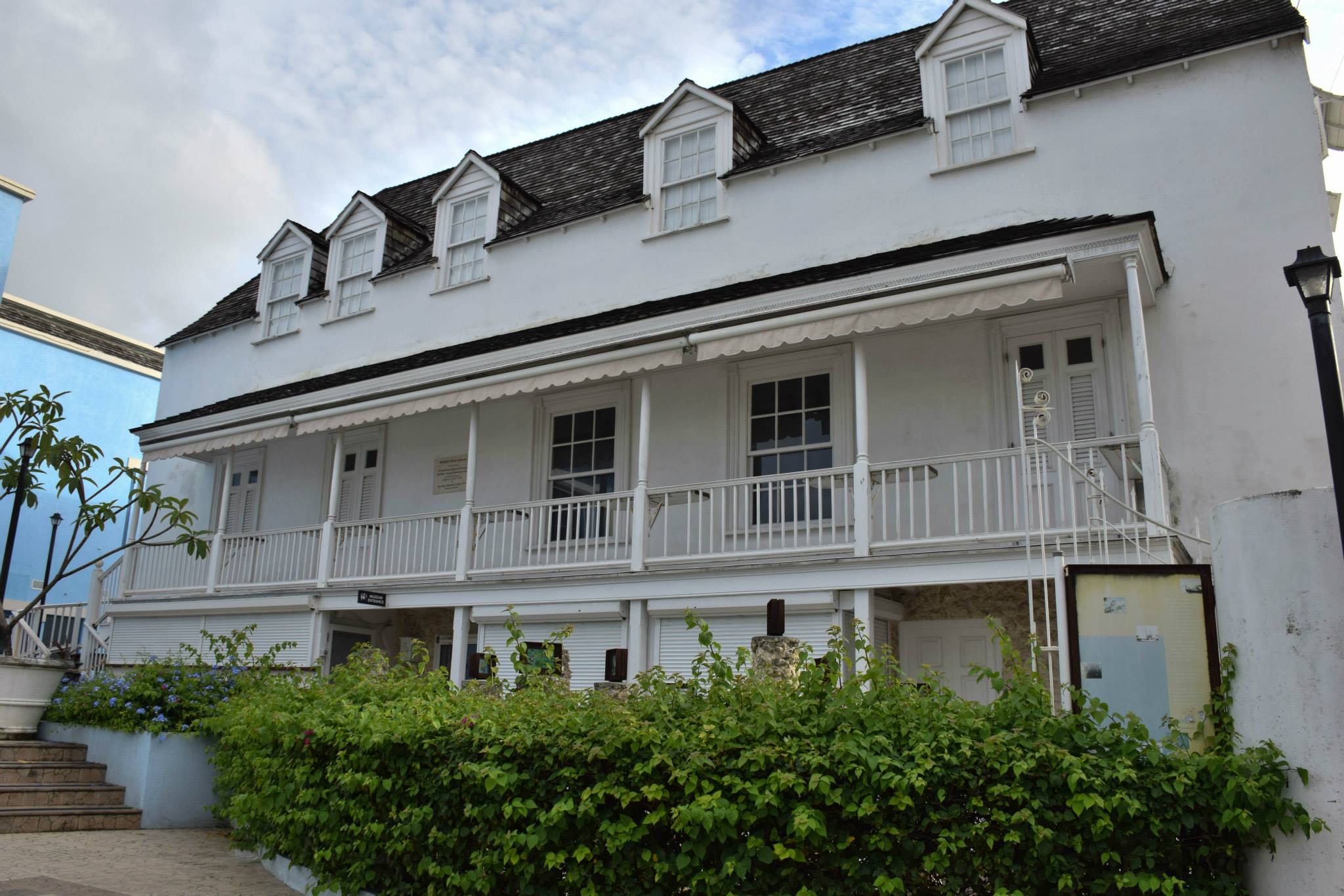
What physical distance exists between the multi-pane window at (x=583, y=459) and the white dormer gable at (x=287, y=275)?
252 inches

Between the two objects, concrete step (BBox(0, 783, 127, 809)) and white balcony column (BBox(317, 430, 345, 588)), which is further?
white balcony column (BBox(317, 430, 345, 588))

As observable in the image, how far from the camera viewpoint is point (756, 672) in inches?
299

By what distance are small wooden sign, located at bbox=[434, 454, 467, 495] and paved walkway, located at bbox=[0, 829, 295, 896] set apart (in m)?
6.18

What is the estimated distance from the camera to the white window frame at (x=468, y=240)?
16.0 metres

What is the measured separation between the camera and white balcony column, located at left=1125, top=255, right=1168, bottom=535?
8.55 meters

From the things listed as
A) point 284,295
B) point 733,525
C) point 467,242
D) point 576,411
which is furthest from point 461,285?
point 733,525

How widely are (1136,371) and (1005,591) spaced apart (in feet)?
8.65

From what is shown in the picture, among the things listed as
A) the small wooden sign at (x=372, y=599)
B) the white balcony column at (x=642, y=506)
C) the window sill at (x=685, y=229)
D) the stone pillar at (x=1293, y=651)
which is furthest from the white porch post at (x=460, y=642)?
the stone pillar at (x=1293, y=651)

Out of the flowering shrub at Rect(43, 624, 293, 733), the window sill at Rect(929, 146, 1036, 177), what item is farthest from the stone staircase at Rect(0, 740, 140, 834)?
the window sill at Rect(929, 146, 1036, 177)

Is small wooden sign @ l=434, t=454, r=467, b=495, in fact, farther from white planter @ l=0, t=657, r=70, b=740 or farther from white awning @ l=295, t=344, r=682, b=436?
white planter @ l=0, t=657, r=70, b=740

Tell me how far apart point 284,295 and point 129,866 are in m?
12.1

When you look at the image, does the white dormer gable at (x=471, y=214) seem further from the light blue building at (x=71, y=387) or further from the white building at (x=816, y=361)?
the light blue building at (x=71, y=387)

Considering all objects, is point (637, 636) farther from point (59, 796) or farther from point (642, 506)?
point (59, 796)

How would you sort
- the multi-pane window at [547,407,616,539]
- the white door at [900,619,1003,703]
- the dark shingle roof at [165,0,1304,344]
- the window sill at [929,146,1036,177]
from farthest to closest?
the multi-pane window at [547,407,616,539] → the window sill at [929,146,1036,177] → the dark shingle roof at [165,0,1304,344] → the white door at [900,619,1003,703]
